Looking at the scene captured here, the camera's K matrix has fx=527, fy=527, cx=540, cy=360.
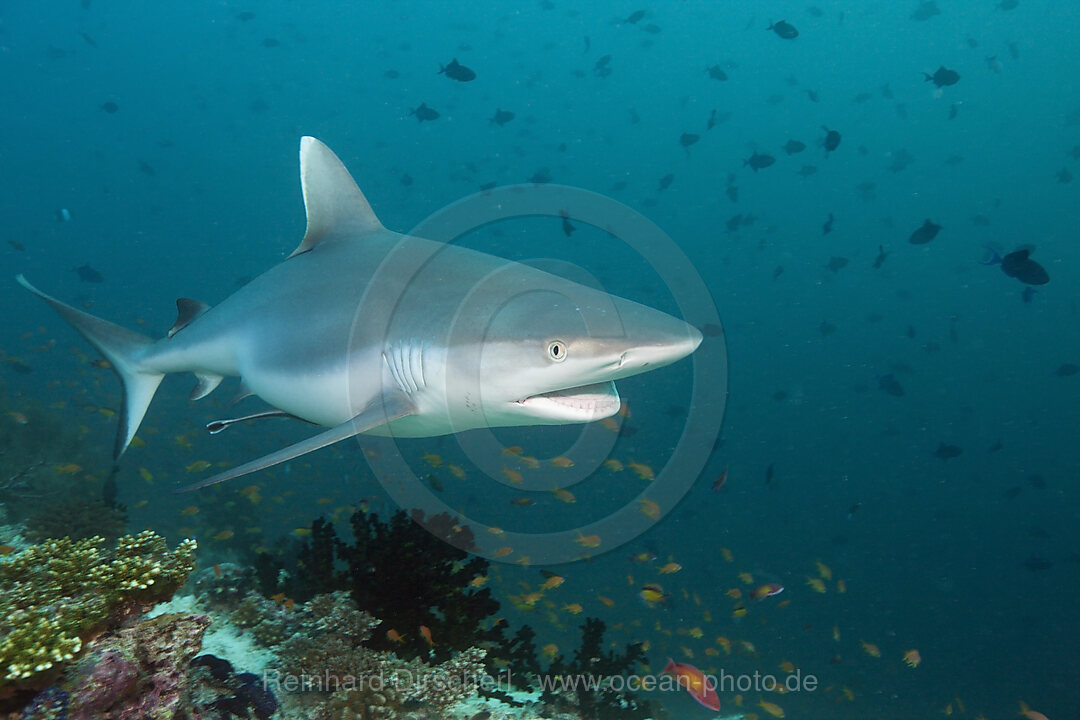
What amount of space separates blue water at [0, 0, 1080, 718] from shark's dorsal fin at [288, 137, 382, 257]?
98.0ft

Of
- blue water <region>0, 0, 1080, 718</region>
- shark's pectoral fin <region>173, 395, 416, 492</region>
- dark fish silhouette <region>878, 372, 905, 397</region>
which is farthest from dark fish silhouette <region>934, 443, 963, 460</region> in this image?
blue water <region>0, 0, 1080, 718</region>

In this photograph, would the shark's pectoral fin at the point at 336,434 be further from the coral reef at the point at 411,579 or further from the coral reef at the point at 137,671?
the coral reef at the point at 411,579

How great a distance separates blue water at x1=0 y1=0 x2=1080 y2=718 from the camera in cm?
4772

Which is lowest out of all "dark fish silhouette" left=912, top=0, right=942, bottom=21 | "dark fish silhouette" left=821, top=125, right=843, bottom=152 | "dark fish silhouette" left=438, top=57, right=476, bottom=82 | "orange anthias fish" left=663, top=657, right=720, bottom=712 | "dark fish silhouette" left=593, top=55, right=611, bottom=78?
"orange anthias fish" left=663, top=657, right=720, bottom=712

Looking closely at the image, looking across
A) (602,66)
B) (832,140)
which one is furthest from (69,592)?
(602,66)

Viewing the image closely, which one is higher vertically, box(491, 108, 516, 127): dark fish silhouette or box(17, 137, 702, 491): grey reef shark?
box(491, 108, 516, 127): dark fish silhouette

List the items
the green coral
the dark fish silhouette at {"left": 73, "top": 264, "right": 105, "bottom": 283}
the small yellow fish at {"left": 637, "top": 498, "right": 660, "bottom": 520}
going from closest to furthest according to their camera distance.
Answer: the green coral < the small yellow fish at {"left": 637, "top": 498, "right": 660, "bottom": 520} < the dark fish silhouette at {"left": 73, "top": 264, "right": 105, "bottom": 283}

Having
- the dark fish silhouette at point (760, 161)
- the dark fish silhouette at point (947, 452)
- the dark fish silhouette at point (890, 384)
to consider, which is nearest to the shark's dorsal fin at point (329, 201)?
the dark fish silhouette at point (760, 161)

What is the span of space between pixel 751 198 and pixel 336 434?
77.9 m

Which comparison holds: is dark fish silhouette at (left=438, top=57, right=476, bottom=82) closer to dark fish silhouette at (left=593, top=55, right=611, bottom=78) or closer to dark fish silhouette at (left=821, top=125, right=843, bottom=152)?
dark fish silhouette at (left=593, top=55, right=611, bottom=78)

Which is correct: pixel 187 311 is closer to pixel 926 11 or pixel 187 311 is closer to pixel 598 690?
pixel 598 690

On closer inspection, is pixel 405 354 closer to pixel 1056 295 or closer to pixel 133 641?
pixel 133 641

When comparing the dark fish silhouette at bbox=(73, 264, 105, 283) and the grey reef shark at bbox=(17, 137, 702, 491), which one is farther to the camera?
the dark fish silhouette at bbox=(73, 264, 105, 283)

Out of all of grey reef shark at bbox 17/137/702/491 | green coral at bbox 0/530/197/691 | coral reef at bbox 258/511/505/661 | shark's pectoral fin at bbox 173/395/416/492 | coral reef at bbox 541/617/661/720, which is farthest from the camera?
coral reef at bbox 541/617/661/720
